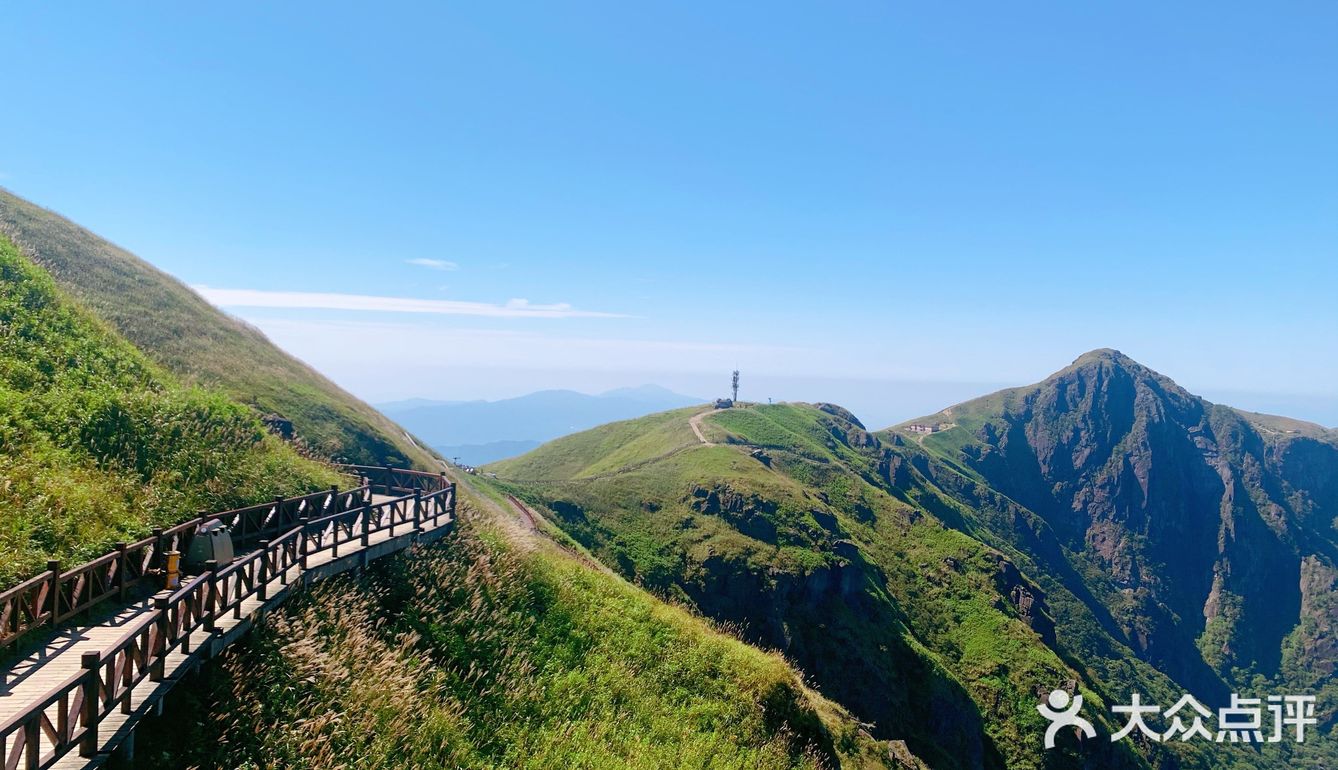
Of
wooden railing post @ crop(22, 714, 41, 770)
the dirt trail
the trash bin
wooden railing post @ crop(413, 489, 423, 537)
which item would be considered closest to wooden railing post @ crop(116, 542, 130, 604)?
the trash bin

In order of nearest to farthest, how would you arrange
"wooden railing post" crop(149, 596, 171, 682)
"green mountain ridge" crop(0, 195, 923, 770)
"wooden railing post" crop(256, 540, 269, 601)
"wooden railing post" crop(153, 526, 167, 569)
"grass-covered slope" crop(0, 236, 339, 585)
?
"wooden railing post" crop(149, 596, 171, 682) → "green mountain ridge" crop(0, 195, 923, 770) → "wooden railing post" crop(256, 540, 269, 601) → "grass-covered slope" crop(0, 236, 339, 585) → "wooden railing post" crop(153, 526, 167, 569)

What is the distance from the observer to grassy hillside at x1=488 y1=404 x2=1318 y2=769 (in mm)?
69188

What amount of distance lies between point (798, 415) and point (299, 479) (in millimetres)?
148150

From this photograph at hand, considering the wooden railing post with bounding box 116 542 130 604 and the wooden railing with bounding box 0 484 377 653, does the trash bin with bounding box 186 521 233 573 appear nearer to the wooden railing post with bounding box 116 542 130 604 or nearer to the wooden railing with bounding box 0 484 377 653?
the wooden railing with bounding box 0 484 377 653

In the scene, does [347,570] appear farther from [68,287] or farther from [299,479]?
[68,287]

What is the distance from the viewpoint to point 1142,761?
93188 millimetres

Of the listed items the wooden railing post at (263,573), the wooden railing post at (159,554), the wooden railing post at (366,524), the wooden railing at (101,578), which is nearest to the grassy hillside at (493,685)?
the wooden railing post at (263,573)

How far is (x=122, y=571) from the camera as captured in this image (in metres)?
13.3

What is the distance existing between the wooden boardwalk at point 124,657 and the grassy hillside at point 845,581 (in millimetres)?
51495

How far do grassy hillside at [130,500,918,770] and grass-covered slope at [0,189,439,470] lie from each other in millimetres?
25704

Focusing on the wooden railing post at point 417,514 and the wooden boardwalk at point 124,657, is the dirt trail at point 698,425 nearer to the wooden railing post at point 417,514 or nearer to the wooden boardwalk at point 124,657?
the wooden railing post at point 417,514

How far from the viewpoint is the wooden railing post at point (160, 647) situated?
991 cm

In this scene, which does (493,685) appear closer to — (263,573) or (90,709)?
(263,573)

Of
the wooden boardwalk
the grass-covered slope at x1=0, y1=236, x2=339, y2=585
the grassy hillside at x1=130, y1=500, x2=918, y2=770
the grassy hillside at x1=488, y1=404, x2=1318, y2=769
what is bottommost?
the grassy hillside at x1=488, y1=404, x2=1318, y2=769
